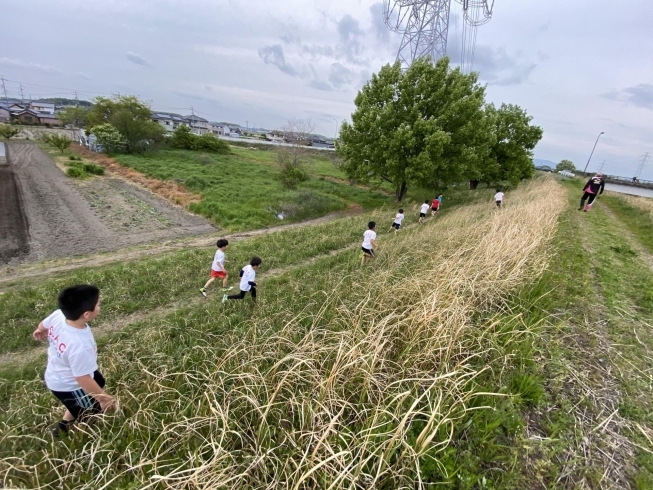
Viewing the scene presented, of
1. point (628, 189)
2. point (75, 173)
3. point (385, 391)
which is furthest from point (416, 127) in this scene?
point (628, 189)

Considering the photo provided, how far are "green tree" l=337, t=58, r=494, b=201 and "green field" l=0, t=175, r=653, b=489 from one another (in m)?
12.3

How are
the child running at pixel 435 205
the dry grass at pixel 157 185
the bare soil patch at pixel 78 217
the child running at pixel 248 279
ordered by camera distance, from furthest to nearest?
the dry grass at pixel 157 185
the child running at pixel 435 205
the bare soil patch at pixel 78 217
the child running at pixel 248 279

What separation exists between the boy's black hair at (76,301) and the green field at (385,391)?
91 centimetres

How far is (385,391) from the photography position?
239cm

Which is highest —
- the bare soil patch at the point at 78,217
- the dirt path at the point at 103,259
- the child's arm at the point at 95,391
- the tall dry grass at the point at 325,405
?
the tall dry grass at the point at 325,405

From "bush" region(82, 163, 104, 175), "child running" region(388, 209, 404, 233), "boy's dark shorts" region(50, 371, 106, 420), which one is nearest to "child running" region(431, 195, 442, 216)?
"child running" region(388, 209, 404, 233)

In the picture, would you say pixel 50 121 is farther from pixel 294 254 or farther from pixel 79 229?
pixel 294 254

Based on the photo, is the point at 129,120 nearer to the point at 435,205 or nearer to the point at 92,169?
the point at 92,169

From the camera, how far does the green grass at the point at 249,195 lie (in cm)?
1627

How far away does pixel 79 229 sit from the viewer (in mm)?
12734

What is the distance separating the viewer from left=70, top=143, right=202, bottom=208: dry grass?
1897 cm

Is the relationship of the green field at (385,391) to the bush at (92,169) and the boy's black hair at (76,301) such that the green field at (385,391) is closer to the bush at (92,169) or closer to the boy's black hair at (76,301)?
the boy's black hair at (76,301)

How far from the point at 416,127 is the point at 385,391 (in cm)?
1716

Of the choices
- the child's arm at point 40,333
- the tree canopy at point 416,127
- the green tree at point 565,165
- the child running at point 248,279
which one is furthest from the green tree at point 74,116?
the green tree at point 565,165
